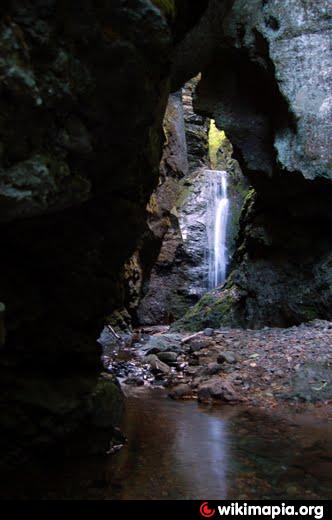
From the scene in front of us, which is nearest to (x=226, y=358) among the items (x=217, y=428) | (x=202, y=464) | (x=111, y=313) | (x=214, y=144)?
(x=217, y=428)

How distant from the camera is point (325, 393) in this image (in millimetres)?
7367

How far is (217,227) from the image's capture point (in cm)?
2638

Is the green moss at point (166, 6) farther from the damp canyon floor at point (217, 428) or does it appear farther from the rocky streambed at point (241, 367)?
the rocky streambed at point (241, 367)

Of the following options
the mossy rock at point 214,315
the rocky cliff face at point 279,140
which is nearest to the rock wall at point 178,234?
the mossy rock at point 214,315

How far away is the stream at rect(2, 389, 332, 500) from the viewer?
405 centimetres

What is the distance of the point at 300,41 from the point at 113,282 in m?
10.3

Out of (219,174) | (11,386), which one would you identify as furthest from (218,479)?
(219,174)

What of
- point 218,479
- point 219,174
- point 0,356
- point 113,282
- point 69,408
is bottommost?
point 218,479

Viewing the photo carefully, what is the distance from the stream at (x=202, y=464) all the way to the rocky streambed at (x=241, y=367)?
940 millimetres

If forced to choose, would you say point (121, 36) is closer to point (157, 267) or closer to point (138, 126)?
point (138, 126)

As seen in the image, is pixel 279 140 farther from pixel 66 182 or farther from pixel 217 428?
pixel 66 182

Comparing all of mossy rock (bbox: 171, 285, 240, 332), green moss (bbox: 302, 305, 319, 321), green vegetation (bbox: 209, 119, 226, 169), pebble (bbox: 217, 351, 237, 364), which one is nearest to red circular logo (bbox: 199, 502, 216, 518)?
pebble (bbox: 217, 351, 237, 364)

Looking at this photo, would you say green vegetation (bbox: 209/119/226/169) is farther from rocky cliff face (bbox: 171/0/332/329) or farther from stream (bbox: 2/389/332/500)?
stream (bbox: 2/389/332/500)

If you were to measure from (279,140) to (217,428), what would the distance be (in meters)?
Answer: 9.07
